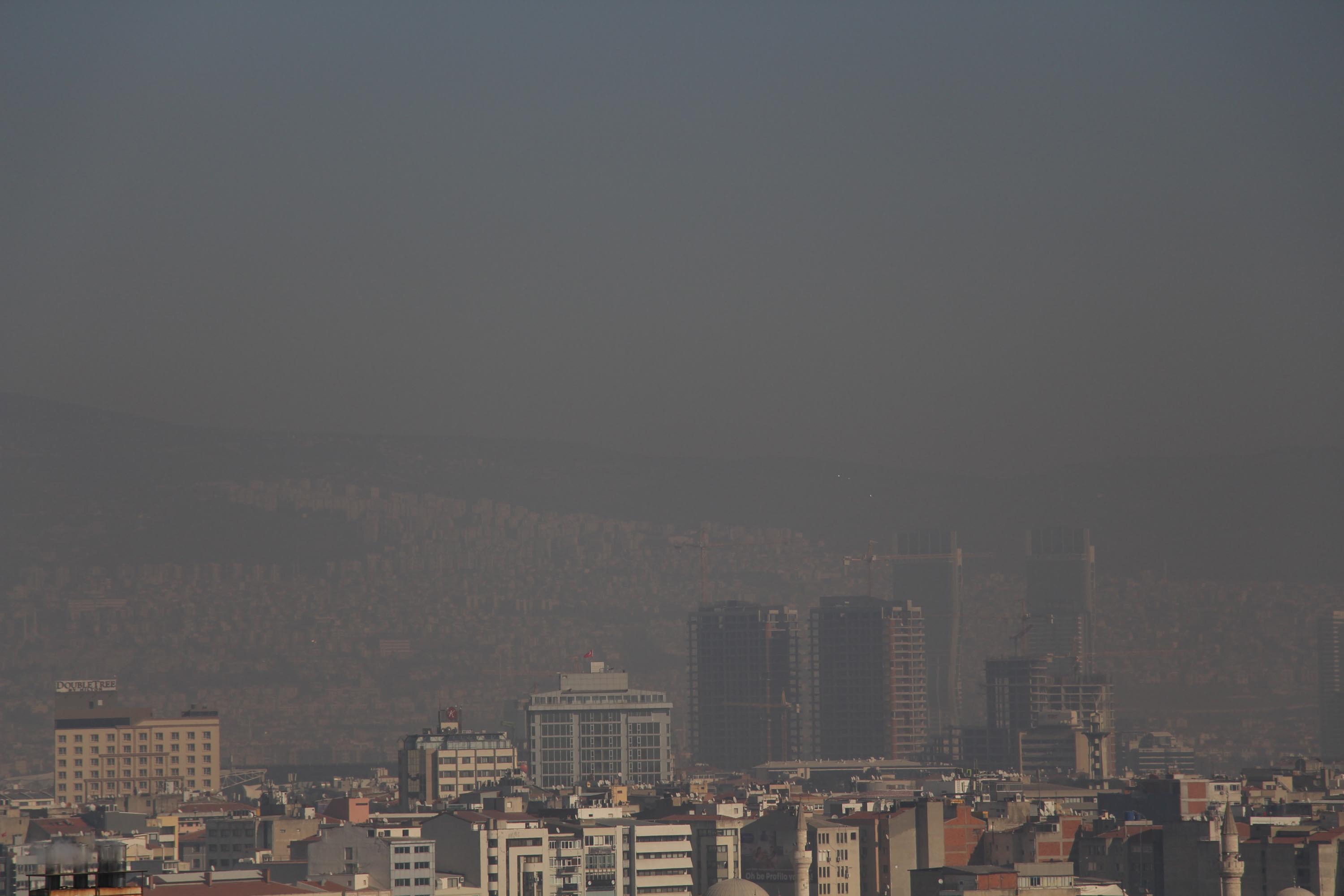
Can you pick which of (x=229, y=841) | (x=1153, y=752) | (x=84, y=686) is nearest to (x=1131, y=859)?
(x=229, y=841)

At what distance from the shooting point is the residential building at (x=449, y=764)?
66.2 m

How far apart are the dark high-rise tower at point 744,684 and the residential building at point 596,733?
2198cm

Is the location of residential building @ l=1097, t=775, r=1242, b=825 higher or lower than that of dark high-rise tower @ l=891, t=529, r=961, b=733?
lower

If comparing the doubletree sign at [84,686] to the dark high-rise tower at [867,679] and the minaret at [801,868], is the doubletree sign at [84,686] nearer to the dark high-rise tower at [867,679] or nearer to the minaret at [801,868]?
the dark high-rise tower at [867,679]

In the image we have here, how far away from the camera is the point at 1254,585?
99.9 m

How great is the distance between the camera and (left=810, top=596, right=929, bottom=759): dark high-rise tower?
10869 cm

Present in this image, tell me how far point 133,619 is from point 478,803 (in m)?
53.9

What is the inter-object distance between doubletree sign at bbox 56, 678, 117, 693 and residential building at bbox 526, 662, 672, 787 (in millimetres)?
14522

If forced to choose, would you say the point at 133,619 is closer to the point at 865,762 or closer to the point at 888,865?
the point at 865,762

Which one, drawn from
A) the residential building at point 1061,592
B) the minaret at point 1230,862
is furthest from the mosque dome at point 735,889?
the residential building at point 1061,592

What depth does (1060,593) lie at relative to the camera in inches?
4530

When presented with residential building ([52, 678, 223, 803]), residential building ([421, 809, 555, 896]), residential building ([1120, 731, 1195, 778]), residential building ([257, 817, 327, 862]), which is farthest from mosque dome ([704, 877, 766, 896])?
residential building ([1120, 731, 1195, 778])

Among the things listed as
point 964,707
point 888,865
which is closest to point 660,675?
point 964,707

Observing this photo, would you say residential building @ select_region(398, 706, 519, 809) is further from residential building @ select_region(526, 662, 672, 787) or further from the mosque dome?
the mosque dome
